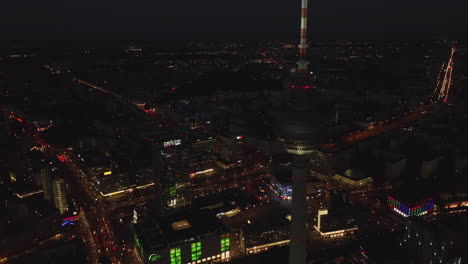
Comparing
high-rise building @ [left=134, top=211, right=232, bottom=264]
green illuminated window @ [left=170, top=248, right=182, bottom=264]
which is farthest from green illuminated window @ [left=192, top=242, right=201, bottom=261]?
green illuminated window @ [left=170, top=248, right=182, bottom=264]

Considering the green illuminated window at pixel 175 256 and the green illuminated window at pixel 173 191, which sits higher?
the green illuminated window at pixel 173 191

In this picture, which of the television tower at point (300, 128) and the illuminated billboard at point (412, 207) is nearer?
the television tower at point (300, 128)

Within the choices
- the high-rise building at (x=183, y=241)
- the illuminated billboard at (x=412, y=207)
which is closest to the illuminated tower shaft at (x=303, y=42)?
the high-rise building at (x=183, y=241)

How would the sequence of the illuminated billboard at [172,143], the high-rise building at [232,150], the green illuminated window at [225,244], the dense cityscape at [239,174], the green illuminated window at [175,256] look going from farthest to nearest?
the high-rise building at [232,150] < the illuminated billboard at [172,143] < the green illuminated window at [225,244] < the green illuminated window at [175,256] < the dense cityscape at [239,174]

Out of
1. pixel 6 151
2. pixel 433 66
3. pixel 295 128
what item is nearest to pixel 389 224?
pixel 295 128

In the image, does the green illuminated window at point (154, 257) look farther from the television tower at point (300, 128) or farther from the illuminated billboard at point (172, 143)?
the illuminated billboard at point (172, 143)

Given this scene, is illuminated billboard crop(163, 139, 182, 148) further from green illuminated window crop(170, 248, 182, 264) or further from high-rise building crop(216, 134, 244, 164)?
green illuminated window crop(170, 248, 182, 264)

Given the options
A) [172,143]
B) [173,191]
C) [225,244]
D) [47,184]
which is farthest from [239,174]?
[47,184]

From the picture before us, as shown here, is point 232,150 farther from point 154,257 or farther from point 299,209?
point 299,209
